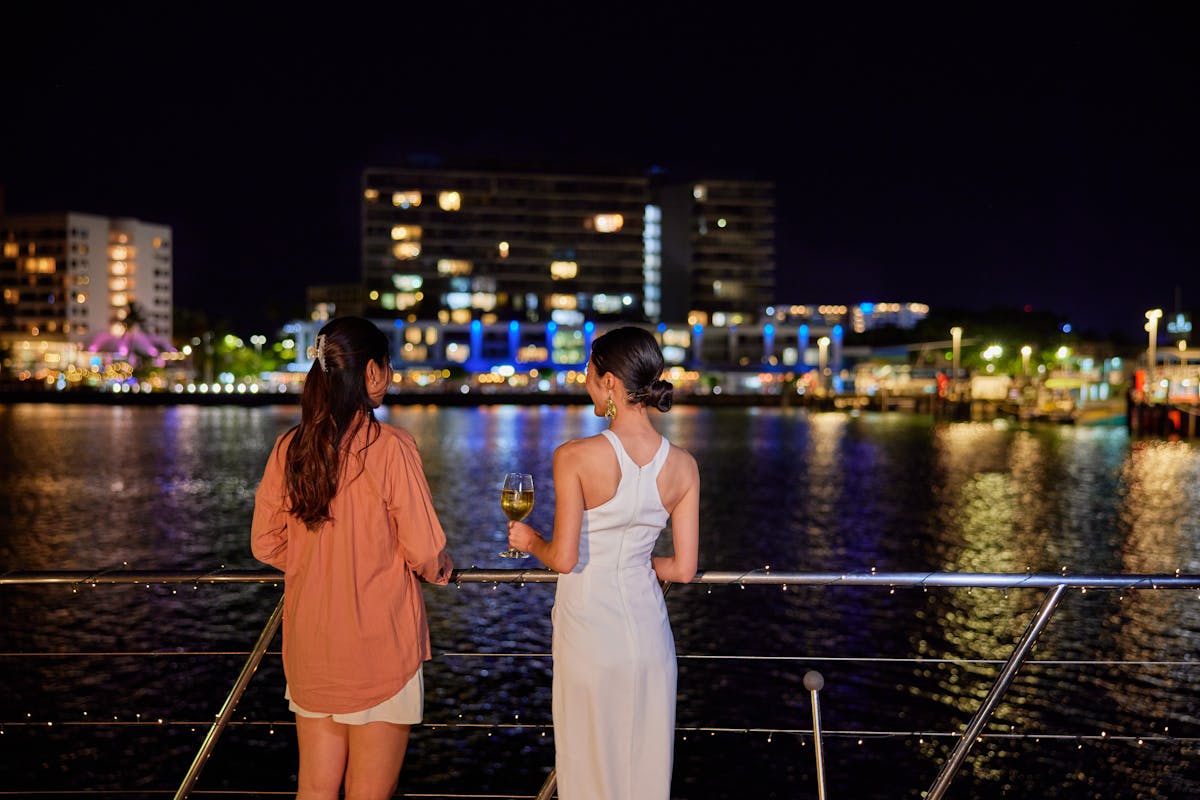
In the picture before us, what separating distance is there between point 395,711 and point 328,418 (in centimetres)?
105

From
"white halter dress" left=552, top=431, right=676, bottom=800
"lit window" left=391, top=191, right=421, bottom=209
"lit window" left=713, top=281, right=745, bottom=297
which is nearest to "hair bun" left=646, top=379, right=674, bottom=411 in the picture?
"white halter dress" left=552, top=431, right=676, bottom=800

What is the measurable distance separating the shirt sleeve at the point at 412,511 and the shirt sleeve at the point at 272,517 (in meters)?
0.39

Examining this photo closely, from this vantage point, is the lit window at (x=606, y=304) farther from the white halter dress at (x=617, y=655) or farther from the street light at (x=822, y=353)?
the white halter dress at (x=617, y=655)

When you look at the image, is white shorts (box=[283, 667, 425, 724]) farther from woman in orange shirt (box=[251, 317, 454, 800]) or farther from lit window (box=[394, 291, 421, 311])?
lit window (box=[394, 291, 421, 311])

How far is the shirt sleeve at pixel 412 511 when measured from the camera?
3977 millimetres

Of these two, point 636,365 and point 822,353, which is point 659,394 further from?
point 822,353

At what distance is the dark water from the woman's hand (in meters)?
1.21

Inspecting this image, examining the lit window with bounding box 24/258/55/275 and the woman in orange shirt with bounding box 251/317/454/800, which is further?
the lit window with bounding box 24/258/55/275

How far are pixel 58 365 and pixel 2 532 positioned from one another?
539ft

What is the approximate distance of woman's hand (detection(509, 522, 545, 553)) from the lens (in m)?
4.02

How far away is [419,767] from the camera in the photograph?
1305 cm

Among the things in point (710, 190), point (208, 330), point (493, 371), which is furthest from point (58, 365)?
point (710, 190)

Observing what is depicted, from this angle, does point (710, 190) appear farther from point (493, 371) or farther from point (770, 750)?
point (770, 750)

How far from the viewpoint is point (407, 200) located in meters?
166
